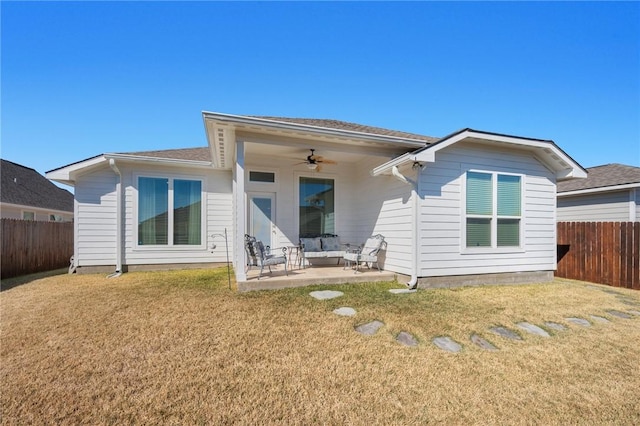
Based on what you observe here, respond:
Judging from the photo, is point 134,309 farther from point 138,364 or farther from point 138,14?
point 138,14

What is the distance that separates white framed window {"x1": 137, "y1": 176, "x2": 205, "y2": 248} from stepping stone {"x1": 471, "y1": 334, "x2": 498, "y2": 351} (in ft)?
24.2

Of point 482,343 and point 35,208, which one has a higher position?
point 35,208

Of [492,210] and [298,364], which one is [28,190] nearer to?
[298,364]

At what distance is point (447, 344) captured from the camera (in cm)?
353

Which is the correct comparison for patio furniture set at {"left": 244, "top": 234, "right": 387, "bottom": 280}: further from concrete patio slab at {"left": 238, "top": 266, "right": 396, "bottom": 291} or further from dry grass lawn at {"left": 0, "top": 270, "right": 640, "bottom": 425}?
dry grass lawn at {"left": 0, "top": 270, "right": 640, "bottom": 425}

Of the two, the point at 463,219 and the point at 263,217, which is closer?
the point at 463,219

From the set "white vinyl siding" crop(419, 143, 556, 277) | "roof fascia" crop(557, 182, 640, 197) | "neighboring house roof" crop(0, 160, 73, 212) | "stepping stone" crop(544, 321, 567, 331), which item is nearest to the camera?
"stepping stone" crop(544, 321, 567, 331)

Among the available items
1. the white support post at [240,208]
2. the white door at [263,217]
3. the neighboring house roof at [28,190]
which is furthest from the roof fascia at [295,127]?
the neighboring house roof at [28,190]

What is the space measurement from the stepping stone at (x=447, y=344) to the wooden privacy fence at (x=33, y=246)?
1050cm

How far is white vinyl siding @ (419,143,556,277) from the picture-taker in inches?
244

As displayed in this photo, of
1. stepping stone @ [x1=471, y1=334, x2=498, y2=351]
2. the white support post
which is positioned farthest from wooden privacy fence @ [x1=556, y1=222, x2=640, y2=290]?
the white support post

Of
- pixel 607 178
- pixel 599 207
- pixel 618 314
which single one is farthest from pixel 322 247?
pixel 607 178

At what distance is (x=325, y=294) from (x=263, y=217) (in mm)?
3632

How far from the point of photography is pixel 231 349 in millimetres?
3285
